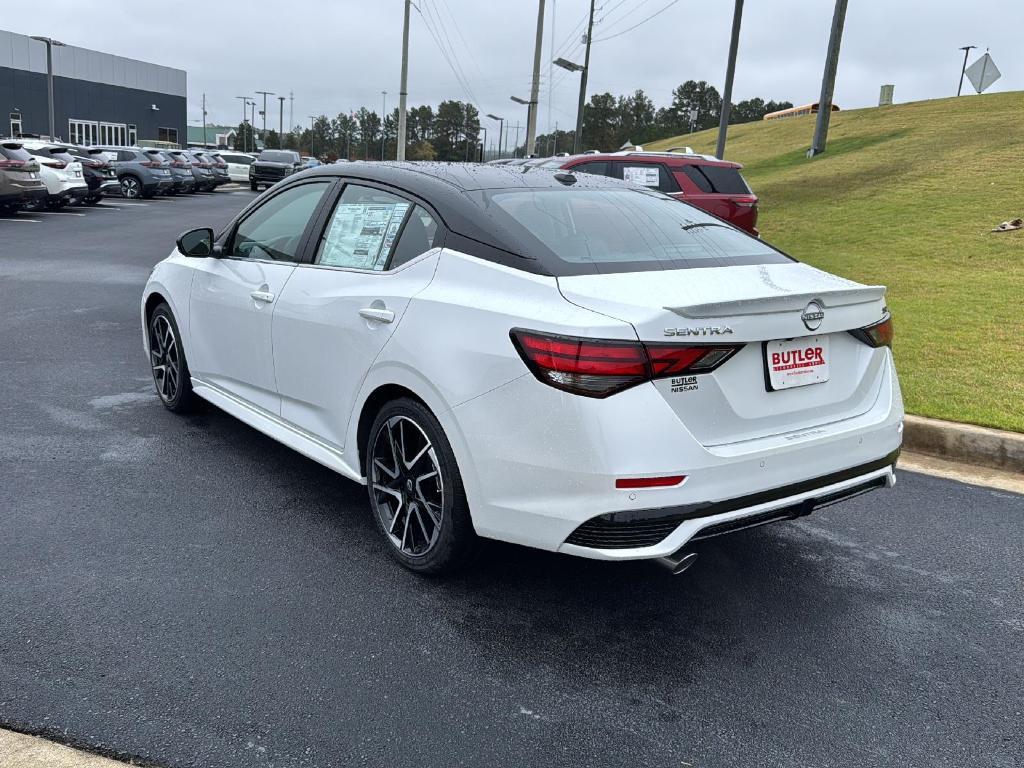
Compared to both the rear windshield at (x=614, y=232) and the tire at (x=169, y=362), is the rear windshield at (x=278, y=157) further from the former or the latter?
the rear windshield at (x=614, y=232)

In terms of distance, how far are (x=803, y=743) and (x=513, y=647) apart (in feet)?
3.28

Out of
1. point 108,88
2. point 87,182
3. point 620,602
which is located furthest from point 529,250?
point 108,88

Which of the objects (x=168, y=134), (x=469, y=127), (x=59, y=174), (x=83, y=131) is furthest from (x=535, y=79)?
(x=469, y=127)

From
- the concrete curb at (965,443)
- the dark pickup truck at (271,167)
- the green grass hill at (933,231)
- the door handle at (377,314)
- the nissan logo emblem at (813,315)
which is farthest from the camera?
the dark pickup truck at (271,167)

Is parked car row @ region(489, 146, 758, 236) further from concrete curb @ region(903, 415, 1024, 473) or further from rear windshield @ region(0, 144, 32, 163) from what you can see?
rear windshield @ region(0, 144, 32, 163)

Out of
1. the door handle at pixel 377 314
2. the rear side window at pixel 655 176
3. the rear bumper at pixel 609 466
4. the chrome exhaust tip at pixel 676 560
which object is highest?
the rear side window at pixel 655 176

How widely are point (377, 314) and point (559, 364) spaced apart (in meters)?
1.02

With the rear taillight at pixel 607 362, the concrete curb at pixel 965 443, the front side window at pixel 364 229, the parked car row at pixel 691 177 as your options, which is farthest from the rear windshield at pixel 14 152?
the rear taillight at pixel 607 362

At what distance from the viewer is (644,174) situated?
12109 millimetres

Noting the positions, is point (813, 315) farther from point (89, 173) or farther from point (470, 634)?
point (89, 173)

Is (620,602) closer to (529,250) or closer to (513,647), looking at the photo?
(513,647)

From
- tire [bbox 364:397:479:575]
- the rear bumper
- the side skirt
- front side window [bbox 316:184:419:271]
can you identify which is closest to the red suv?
the side skirt

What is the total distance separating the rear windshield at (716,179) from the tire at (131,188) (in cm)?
2458

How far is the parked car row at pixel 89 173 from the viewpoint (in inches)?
801
